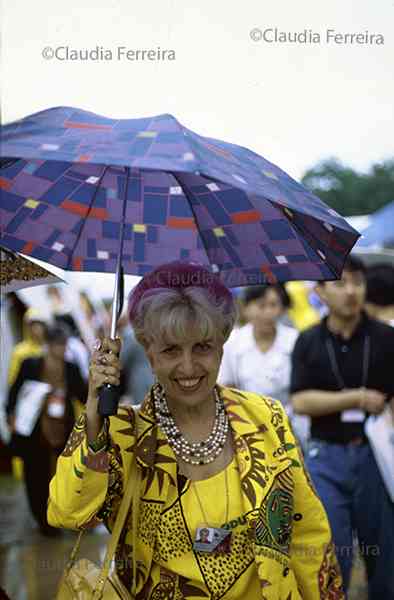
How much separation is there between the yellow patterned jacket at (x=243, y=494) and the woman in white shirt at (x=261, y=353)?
2973mm

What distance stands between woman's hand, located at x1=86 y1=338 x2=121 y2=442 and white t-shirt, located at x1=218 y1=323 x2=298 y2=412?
3.64m

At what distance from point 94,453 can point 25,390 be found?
5.69 meters

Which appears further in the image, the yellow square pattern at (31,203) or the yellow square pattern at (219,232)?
the yellow square pattern at (219,232)

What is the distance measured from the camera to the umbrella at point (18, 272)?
12.1 feet

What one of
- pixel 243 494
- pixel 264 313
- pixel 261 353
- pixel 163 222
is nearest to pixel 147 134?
pixel 163 222

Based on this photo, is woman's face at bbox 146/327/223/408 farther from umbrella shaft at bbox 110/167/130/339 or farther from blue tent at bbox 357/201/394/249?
blue tent at bbox 357/201/394/249

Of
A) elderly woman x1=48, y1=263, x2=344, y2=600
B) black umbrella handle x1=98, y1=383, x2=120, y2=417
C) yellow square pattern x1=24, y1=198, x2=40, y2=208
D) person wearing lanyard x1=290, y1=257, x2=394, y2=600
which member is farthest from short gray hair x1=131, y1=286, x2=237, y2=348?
person wearing lanyard x1=290, y1=257, x2=394, y2=600

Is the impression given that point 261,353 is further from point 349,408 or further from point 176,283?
point 176,283

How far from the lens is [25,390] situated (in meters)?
8.39

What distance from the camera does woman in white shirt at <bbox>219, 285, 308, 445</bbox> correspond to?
21.6 ft

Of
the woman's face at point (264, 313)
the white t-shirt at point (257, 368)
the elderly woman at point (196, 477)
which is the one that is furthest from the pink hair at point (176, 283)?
the woman's face at point (264, 313)

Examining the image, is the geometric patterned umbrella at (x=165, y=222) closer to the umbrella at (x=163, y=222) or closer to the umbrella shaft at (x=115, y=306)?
the umbrella at (x=163, y=222)

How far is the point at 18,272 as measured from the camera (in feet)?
12.2

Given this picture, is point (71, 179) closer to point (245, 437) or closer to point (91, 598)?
point (245, 437)
